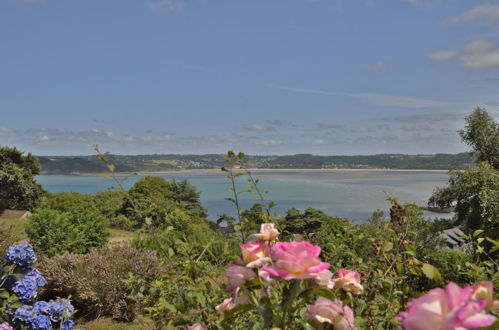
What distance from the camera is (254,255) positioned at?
3.11ft

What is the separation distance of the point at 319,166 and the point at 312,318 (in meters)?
122

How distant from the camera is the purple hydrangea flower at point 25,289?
2.84 meters

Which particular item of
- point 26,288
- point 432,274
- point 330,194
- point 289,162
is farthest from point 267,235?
point 289,162

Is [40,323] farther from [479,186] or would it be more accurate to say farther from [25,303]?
[479,186]

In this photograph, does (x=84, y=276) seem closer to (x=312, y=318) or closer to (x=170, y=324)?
(x=170, y=324)

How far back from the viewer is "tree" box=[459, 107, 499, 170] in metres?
23.6

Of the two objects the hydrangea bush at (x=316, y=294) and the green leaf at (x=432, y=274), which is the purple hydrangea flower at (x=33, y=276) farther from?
the green leaf at (x=432, y=274)

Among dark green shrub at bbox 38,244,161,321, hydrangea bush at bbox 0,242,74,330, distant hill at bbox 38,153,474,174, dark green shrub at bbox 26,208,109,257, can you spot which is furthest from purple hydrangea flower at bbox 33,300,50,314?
distant hill at bbox 38,153,474,174

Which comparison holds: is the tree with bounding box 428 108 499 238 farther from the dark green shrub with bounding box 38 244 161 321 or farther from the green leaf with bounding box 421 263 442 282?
the green leaf with bounding box 421 263 442 282

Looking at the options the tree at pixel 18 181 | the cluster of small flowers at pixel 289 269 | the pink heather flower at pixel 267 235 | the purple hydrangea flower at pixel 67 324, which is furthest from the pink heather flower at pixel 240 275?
the tree at pixel 18 181

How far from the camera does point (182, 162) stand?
115 m

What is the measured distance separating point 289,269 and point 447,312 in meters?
0.30

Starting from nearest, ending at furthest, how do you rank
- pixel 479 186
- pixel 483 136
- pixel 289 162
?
pixel 479 186 → pixel 483 136 → pixel 289 162

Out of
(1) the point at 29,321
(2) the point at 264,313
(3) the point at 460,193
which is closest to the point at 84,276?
(1) the point at 29,321
